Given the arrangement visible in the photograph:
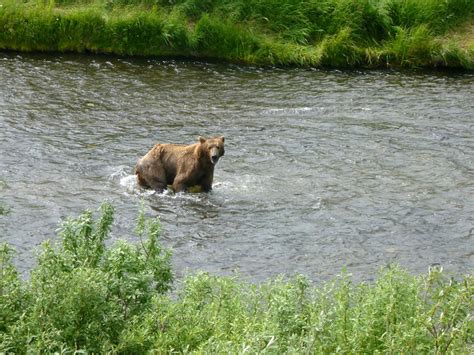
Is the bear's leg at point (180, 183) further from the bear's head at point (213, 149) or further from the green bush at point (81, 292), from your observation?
the green bush at point (81, 292)

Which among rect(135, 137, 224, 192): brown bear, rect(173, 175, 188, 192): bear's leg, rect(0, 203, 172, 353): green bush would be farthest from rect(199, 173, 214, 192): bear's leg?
rect(0, 203, 172, 353): green bush

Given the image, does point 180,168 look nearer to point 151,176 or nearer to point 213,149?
point 151,176

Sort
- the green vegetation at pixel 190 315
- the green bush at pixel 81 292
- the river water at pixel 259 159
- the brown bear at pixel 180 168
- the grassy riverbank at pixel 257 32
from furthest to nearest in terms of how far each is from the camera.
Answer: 1. the grassy riverbank at pixel 257 32
2. the brown bear at pixel 180 168
3. the river water at pixel 259 159
4. the green bush at pixel 81 292
5. the green vegetation at pixel 190 315

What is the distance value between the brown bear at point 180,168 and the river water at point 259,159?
29cm

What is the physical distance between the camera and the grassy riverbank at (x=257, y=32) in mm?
23719

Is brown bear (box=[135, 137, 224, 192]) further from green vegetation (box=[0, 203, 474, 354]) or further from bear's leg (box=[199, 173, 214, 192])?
green vegetation (box=[0, 203, 474, 354])

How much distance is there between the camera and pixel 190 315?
308 inches

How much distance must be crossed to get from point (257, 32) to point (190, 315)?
17546mm

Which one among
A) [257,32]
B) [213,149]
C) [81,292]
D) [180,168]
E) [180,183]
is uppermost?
[81,292]

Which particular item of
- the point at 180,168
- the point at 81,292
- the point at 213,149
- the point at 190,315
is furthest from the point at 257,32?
the point at 81,292

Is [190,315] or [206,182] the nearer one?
[190,315]

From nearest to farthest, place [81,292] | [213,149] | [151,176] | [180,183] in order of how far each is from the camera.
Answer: [81,292]
[213,149]
[151,176]
[180,183]

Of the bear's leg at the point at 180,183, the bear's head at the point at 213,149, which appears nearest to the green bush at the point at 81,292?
the bear's head at the point at 213,149

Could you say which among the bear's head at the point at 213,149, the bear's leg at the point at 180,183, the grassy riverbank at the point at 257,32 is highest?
the grassy riverbank at the point at 257,32
